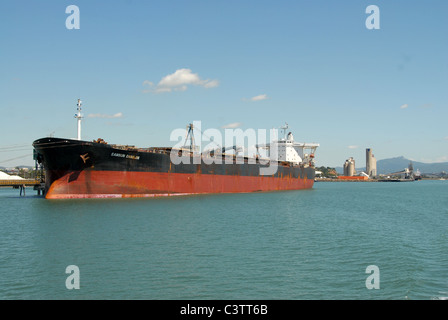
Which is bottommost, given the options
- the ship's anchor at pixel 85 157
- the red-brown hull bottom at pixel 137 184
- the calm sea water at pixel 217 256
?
the calm sea water at pixel 217 256

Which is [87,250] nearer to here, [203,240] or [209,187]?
[203,240]

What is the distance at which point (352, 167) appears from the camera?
653ft

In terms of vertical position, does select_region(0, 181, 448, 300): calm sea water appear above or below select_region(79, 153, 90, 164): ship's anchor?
below

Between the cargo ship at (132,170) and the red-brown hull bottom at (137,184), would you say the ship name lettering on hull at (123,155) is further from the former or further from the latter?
the red-brown hull bottom at (137,184)

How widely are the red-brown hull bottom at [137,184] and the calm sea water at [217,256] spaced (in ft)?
22.3

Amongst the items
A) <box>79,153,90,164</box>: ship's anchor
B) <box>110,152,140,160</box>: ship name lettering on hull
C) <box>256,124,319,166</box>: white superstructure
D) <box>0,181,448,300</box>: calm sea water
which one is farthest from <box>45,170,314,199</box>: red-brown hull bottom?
<box>256,124,319,166</box>: white superstructure

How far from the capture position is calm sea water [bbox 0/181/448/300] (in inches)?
364

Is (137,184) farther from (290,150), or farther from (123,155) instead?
(290,150)

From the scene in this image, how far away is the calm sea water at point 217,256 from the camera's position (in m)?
9.23

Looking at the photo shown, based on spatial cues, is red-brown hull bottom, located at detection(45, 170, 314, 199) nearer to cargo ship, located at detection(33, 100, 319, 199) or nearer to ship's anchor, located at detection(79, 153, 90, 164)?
cargo ship, located at detection(33, 100, 319, 199)

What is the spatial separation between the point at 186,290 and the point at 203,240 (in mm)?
5712

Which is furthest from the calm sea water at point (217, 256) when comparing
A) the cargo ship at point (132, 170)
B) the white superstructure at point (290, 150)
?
the white superstructure at point (290, 150)

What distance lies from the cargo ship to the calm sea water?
6799mm

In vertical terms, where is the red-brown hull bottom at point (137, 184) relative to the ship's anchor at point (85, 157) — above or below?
below
